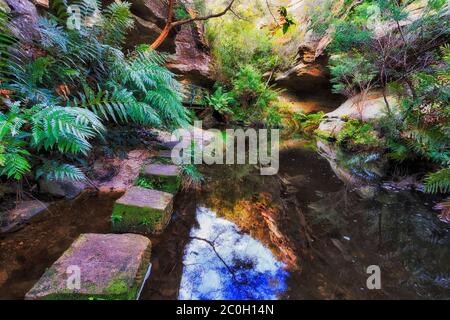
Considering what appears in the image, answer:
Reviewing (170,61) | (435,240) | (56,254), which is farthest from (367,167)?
(170,61)

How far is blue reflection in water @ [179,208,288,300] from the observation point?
1.78 m

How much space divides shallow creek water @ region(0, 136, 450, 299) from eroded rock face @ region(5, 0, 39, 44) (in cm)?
202

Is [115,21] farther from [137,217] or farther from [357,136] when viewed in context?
[357,136]

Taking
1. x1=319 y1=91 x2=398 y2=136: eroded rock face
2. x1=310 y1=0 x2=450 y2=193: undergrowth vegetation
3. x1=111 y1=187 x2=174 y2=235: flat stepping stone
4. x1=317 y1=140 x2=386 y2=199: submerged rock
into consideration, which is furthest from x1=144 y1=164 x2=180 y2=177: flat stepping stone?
x1=319 y1=91 x2=398 y2=136: eroded rock face

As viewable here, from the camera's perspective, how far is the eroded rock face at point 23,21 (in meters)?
2.92

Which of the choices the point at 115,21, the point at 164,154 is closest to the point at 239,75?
the point at 115,21

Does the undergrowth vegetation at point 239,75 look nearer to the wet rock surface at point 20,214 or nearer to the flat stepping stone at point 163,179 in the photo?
the flat stepping stone at point 163,179

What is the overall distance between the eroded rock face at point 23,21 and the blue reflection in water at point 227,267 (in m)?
2.96

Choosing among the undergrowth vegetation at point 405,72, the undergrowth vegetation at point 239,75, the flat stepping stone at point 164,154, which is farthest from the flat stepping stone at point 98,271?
the undergrowth vegetation at point 239,75

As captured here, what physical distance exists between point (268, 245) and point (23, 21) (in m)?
3.83

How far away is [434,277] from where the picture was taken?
2082 millimetres

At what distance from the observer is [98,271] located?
154 centimetres

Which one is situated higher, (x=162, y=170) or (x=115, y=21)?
(x=115, y=21)

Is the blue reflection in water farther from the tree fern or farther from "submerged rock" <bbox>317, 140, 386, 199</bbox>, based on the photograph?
"submerged rock" <bbox>317, 140, 386, 199</bbox>
